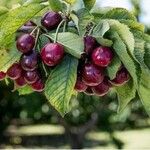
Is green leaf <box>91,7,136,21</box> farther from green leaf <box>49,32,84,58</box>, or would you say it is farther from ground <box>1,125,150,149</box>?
ground <box>1,125,150,149</box>

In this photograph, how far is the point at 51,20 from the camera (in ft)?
4.04

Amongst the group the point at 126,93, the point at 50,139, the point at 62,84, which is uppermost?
the point at 62,84

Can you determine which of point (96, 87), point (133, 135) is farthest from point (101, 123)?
point (96, 87)

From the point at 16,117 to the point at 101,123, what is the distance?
2.12 metres

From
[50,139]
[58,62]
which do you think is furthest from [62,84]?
[50,139]

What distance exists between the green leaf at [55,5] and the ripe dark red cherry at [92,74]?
0.17 metres

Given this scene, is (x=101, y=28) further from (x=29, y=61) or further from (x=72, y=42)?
(x=29, y=61)

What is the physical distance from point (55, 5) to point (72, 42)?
0.14 m

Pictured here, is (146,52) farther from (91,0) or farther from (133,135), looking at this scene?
(133,135)

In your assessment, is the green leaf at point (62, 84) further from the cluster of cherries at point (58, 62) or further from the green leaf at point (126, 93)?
the green leaf at point (126, 93)

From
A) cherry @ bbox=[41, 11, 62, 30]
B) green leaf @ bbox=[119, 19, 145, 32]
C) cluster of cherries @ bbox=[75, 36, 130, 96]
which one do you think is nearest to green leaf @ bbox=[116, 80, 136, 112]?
cluster of cherries @ bbox=[75, 36, 130, 96]

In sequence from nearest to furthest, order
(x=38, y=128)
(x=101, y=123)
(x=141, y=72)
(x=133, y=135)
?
(x=141, y=72) < (x=101, y=123) < (x=38, y=128) < (x=133, y=135)

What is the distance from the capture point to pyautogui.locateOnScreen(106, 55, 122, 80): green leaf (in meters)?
1.19

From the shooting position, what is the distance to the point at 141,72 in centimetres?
118
